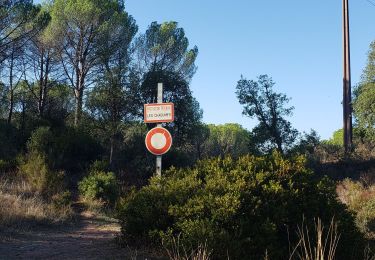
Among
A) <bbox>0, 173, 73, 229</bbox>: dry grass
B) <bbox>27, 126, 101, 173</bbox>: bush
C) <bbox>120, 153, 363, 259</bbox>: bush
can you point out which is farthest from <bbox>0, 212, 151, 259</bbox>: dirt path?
<bbox>27, 126, 101, 173</bbox>: bush

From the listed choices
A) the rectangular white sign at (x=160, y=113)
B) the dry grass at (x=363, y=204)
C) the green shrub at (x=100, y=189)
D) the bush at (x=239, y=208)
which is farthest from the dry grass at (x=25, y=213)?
the dry grass at (x=363, y=204)

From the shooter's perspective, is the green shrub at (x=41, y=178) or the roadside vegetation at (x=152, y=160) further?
the green shrub at (x=41, y=178)

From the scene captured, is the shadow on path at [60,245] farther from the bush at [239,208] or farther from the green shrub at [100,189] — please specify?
the green shrub at [100,189]

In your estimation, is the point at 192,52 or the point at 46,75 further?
the point at 192,52

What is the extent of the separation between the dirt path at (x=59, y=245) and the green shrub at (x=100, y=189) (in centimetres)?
519

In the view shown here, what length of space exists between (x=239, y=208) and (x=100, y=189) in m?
10.7

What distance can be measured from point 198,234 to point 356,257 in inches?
92.2

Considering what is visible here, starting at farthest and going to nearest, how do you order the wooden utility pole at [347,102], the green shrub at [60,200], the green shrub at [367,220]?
1. the wooden utility pole at [347,102]
2. the green shrub at [60,200]
3. the green shrub at [367,220]

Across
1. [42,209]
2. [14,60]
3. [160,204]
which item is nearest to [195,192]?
[160,204]

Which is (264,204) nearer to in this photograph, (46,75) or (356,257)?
(356,257)

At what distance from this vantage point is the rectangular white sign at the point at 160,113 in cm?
828

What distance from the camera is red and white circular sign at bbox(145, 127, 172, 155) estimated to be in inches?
327

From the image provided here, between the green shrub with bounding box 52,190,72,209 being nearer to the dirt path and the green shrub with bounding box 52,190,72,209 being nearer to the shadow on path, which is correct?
the shadow on path

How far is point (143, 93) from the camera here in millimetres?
29078
